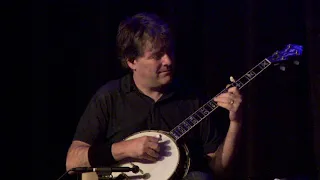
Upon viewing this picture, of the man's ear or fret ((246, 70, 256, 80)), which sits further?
the man's ear

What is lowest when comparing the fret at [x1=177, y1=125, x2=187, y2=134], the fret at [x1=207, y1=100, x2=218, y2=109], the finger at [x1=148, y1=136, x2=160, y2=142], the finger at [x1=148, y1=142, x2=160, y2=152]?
the finger at [x1=148, y1=142, x2=160, y2=152]

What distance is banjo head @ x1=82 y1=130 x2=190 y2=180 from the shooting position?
2756 millimetres

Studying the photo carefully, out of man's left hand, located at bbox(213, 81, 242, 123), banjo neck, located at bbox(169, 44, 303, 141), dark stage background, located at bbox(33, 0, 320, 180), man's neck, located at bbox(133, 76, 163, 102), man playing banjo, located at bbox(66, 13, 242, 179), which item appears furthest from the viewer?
dark stage background, located at bbox(33, 0, 320, 180)

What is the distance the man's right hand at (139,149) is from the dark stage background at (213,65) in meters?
0.90

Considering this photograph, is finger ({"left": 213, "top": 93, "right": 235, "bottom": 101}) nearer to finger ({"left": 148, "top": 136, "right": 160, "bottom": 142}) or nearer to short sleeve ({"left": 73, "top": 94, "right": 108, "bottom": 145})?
finger ({"left": 148, "top": 136, "right": 160, "bottom": 142})

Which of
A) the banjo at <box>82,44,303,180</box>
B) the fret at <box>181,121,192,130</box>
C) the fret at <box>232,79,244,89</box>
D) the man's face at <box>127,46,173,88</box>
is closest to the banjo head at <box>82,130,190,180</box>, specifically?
the banjo at <box>82,44,303,180</box>

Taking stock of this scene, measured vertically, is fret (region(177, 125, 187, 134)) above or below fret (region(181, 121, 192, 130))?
below

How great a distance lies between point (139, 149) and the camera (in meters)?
2.76

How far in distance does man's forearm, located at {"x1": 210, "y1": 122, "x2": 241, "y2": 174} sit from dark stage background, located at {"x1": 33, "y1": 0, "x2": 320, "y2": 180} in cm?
51

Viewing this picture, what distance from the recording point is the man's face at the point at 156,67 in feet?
9.71

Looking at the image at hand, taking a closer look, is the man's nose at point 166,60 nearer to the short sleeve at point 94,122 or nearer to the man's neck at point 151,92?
the man's neck at point 151,92

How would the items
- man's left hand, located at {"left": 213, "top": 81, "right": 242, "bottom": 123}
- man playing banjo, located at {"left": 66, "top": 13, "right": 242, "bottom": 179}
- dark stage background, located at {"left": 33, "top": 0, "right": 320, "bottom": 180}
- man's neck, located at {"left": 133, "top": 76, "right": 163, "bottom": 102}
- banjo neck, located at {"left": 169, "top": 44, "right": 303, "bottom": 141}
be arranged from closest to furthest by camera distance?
man's left hand, located at {"left": 213, "top": 81, "right": 242, "bottom": 123}
banjo neck, located at {"left": 169, "top": 44, "right": 303, "bottom": 141}
man playing banjo, located at {"left": 66, "top": 13, "right": 242, "bottom": 179}
man's neck, located at {"left": 133, "top": 76, "right": 163, "bottom": 102}
dark stage background, located at {"left": 33, "top": 0, "right": 320, "bottom": 180}

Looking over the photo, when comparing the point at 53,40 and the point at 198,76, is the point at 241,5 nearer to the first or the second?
the point at 198,76

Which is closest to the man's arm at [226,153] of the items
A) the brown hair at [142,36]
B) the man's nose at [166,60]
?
the man's nose at [166,60]
